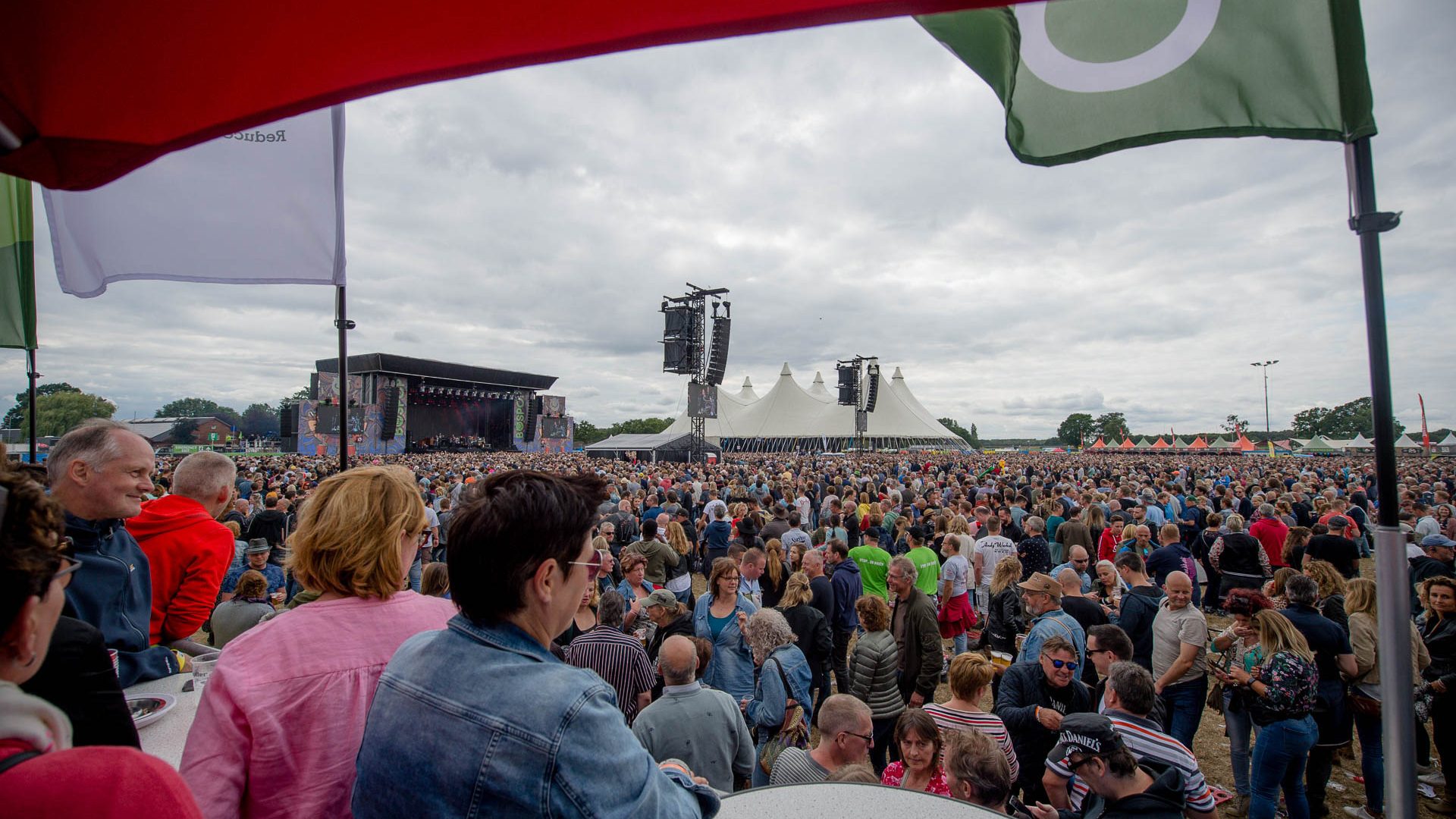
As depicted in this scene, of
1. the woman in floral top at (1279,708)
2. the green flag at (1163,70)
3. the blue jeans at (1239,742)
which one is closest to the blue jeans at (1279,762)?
the woman in floral top at (1279,708)

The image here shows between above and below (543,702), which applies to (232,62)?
above

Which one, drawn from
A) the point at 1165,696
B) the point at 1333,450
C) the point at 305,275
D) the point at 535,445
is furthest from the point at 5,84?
the point at 1333,450

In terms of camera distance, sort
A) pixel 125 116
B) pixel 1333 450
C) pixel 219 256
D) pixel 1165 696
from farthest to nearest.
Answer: pixel 1333 450 < pixel 1165 696 < pixel 219 256 < pixel 125 116

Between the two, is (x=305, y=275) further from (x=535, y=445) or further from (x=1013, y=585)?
(x=535, y=445)

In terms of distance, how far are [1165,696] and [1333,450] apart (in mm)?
59403

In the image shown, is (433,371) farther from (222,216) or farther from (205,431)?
(222,216)

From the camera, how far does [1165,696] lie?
13.3 ft

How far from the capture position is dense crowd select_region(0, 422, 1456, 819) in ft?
3.06

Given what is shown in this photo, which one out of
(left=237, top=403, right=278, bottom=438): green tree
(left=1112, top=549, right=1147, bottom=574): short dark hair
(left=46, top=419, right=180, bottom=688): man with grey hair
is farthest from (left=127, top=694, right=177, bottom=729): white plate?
(left=237, top=403, right=278, bottom=438): green tree

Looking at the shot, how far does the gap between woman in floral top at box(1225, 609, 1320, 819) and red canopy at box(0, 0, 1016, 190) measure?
404cm

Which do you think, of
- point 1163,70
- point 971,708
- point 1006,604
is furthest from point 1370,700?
point 1163,70

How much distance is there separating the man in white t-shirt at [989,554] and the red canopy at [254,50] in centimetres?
639

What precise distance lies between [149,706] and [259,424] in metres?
90.8

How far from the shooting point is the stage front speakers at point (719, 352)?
24.1 m
